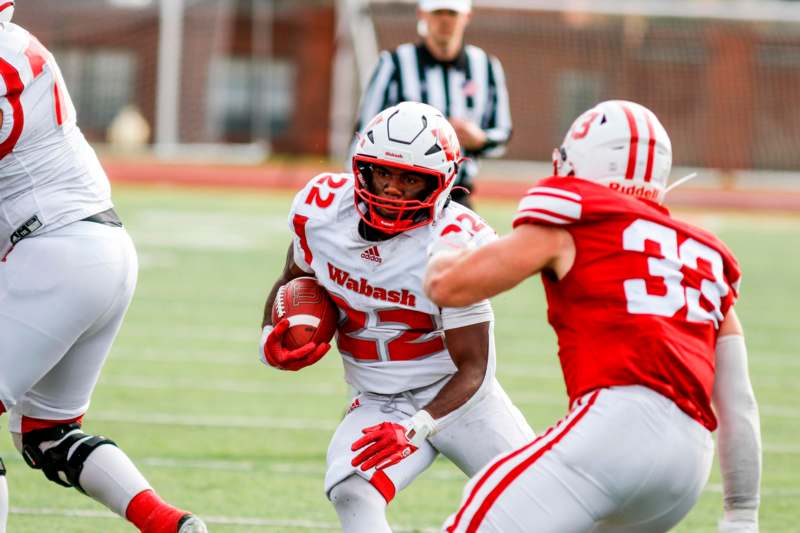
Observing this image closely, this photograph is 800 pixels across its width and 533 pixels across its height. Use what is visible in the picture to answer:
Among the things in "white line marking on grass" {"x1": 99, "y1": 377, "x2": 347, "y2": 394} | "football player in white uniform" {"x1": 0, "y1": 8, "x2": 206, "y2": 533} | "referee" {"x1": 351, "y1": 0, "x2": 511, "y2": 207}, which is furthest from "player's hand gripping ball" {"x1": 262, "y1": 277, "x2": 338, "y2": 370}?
"white line marking on grass" {"x1": 99, "y1": 377, "x2": 347, "y2": 394}

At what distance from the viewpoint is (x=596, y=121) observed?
3.03m

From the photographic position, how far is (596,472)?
282 cm

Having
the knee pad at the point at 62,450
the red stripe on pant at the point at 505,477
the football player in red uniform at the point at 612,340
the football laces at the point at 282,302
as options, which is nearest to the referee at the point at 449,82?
the football laces at the point at 282,302

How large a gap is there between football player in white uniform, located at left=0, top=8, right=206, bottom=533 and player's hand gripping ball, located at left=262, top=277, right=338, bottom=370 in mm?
476

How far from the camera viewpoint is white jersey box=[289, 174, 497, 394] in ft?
11.8

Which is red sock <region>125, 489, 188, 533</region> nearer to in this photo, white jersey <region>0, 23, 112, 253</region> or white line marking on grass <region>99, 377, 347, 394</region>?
white jersey <region>0, 23, 112, 253</region>

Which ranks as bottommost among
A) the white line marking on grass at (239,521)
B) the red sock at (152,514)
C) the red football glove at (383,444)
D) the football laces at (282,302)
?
the white line marking on grass at (239,521)

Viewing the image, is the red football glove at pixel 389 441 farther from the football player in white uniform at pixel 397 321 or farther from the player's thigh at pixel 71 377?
the player's thigh at pixel 71 377

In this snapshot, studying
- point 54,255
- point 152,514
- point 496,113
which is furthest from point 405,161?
point 496,113

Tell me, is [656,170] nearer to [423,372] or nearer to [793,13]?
[423,372]

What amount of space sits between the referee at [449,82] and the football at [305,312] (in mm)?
2384

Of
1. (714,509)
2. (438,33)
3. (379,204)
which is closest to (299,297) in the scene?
(379,204)

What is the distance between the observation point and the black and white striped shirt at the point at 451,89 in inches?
244

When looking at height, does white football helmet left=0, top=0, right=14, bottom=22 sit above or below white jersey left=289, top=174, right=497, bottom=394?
above
